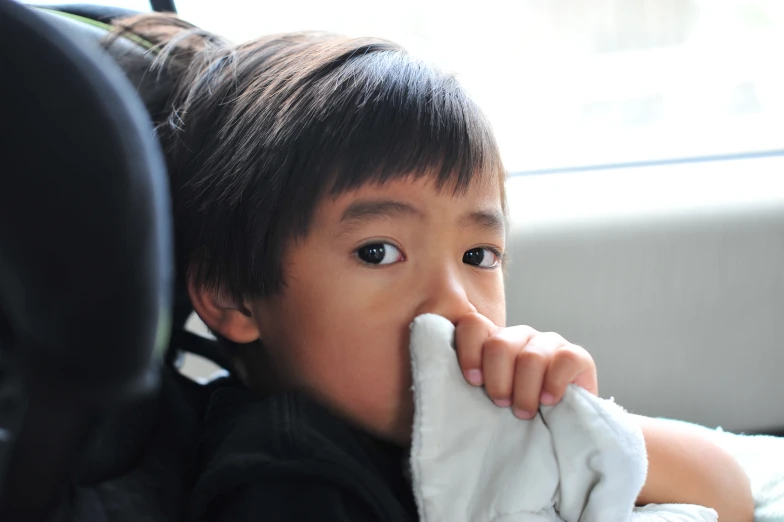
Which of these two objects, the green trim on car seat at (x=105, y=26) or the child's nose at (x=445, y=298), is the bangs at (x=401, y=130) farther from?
the green trim on car seat at (x=105, y=26)

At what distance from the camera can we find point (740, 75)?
1403 mm

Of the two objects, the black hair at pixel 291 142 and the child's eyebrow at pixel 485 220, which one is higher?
the black hair at pixel 291 142

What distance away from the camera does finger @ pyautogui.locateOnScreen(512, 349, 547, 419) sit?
Answer: 0.61 metres

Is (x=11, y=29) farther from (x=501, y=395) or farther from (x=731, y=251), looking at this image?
(x=731, y=251)

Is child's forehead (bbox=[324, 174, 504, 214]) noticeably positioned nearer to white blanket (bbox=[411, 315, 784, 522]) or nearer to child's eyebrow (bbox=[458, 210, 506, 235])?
child's eyebrow (bbox=[458, 210, 506, 235])

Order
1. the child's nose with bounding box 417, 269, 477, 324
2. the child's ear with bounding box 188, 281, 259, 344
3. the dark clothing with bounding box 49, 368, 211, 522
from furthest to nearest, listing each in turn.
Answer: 1. the child's ear with bounding box 188, 281, 259, 344
2. the child's nose with bounding box 417, 269, 477, 324
3. the dark clothing with bounding box 49, 368, 211, 522

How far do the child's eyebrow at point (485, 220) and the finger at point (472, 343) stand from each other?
0.34 feet

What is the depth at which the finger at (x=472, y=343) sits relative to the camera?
0.62 meters

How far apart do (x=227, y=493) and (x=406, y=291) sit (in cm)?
24

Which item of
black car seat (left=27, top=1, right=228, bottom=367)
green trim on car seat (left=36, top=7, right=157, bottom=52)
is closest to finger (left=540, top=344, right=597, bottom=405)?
black car seat (left=27, top=1, right=228, bottom=367)

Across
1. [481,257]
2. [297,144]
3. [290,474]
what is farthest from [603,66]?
[290,474]

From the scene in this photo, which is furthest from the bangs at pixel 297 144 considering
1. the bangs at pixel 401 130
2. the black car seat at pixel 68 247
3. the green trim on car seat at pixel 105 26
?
the black car seat at pixel 68 247

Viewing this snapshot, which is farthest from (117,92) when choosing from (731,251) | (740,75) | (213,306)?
(740,75)

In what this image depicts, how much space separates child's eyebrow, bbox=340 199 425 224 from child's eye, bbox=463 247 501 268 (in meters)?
0.10
